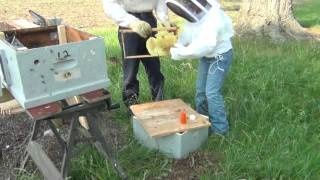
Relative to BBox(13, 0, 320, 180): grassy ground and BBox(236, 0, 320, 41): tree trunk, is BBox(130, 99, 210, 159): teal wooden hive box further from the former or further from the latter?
BBox(236, 0, 320, 41): tree trunk

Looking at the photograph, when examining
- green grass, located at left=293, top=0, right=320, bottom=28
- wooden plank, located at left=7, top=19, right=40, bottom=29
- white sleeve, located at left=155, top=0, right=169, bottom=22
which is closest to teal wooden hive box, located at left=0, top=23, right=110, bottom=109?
wooden plank, located at left=7, top=19, right=40, bottom=29

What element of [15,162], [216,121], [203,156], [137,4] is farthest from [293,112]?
[15,162]

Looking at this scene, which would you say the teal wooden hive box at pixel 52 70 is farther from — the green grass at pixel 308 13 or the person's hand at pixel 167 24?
the green grass at pixel 308 13

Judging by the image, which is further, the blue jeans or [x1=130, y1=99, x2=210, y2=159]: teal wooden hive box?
the blue jeans

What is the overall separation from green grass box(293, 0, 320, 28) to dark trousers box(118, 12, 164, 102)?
7100 millimetres

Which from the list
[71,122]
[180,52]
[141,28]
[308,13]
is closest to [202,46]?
[180,52]

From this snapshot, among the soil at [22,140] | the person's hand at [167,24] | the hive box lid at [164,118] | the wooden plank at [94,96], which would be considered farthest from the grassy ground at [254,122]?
the person's hand at [167,24]

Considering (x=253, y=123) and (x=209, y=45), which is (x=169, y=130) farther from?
(x=253, y=123)

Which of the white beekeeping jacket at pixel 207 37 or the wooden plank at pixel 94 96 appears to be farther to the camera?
the white beekeeping jacket at pixel 207 37

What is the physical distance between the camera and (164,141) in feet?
12.6

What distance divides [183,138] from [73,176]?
0.98 m

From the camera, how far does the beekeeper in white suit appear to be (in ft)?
12.1

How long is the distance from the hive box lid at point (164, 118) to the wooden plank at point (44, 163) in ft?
2.88

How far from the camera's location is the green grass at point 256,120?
359cm
